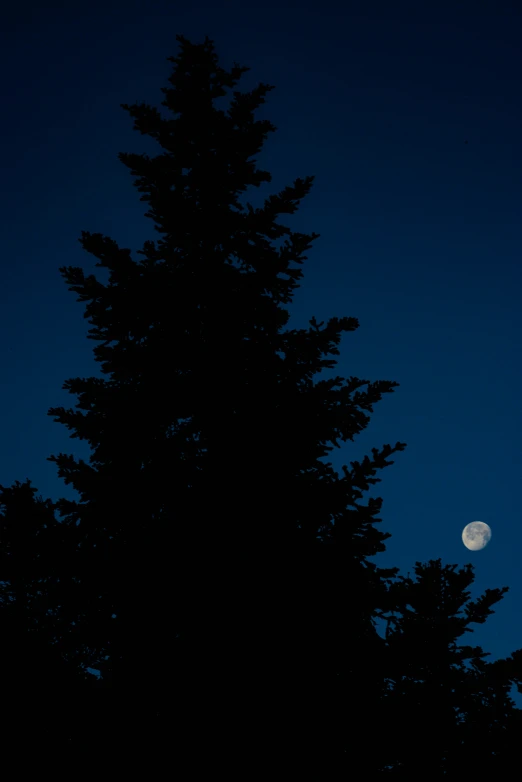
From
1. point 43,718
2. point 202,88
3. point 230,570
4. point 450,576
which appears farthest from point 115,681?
point 202,88

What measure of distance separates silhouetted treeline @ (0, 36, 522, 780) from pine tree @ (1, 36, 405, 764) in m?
0.03

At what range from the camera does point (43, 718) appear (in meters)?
5.27

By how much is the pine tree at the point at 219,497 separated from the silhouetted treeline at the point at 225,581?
3 cm

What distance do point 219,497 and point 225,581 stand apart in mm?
1124

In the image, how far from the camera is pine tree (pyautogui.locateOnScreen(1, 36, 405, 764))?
5.99 meters

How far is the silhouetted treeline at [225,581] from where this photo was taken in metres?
5.67

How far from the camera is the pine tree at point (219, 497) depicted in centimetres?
599

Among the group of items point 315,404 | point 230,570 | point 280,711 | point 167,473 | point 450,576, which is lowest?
point 280,711

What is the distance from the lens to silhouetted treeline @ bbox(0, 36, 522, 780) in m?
5.67

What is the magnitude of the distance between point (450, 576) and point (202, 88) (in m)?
11.3

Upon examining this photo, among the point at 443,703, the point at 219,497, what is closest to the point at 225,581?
the point at 219,497

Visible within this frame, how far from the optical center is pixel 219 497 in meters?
7.13

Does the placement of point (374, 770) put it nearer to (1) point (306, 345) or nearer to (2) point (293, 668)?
(2) point (293, 668)

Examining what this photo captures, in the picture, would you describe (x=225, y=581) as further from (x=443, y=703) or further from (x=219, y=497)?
(x=443, y=703)
